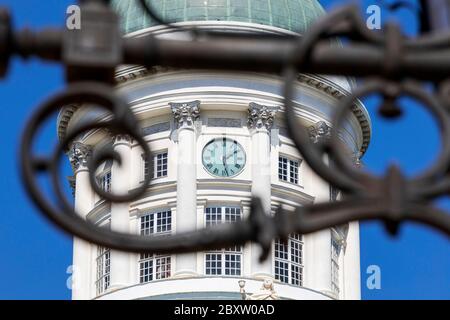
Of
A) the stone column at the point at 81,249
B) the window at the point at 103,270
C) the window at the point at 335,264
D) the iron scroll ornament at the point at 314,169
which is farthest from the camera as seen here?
the window at the point at 335,264

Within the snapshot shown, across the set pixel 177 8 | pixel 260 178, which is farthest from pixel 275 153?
pixel 177 8

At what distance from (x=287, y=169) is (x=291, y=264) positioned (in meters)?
4.45

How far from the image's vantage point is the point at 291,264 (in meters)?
94.9

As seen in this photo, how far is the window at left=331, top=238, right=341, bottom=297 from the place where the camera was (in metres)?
96.2

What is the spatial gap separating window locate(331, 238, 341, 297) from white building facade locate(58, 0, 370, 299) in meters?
0.08

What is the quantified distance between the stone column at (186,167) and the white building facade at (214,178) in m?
0.05

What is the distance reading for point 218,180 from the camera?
94.6 meters

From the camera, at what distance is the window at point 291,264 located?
309 ft

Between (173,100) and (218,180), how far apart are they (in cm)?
419

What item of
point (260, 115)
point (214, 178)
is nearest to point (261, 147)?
point (260, 115)

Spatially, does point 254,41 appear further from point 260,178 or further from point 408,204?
point 260,178

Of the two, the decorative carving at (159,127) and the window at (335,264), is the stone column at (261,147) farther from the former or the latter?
the decorative carving at (159,127)

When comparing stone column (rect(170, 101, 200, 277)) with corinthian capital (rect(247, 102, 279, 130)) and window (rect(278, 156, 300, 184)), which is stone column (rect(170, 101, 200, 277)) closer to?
corinthian capital (rect(247, 102, 279, 130))

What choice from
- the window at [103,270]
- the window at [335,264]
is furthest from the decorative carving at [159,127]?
the window at [335,264]
